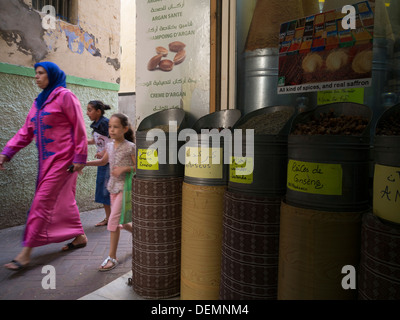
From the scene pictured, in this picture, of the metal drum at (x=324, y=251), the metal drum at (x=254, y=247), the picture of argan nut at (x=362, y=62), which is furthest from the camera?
the picture of argan nut at (x=362, y=62)

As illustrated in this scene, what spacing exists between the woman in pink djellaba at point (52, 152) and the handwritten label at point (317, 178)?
98.0 inches

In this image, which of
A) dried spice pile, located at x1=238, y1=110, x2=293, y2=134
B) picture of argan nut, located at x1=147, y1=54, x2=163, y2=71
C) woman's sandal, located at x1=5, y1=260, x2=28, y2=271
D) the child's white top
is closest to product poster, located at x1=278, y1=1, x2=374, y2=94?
dried spice pile, located at x1=238, y1=110, x2=293, y2=134

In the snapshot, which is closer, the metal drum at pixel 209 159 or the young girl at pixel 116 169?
the metal drum at pixel 209 159

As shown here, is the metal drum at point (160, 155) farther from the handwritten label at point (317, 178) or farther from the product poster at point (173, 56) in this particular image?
the handwritten label at point (317, 178)

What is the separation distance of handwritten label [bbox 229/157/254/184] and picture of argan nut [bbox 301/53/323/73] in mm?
615

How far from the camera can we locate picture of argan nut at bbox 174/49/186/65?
6.57ft

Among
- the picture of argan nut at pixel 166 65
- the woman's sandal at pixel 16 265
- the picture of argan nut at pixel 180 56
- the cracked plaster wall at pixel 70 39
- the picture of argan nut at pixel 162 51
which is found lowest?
the woman's sandal at pixel 16 265

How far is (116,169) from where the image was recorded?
2.97 m

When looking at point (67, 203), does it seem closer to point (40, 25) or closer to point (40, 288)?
point (40, 288)

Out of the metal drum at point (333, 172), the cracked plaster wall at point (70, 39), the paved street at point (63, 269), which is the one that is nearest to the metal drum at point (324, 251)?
the metal drum at point (333, 172)

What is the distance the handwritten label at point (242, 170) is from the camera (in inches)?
50.0

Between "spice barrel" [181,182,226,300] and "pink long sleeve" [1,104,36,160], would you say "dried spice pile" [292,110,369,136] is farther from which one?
"pink long sleeve" [1,104,36,160]
